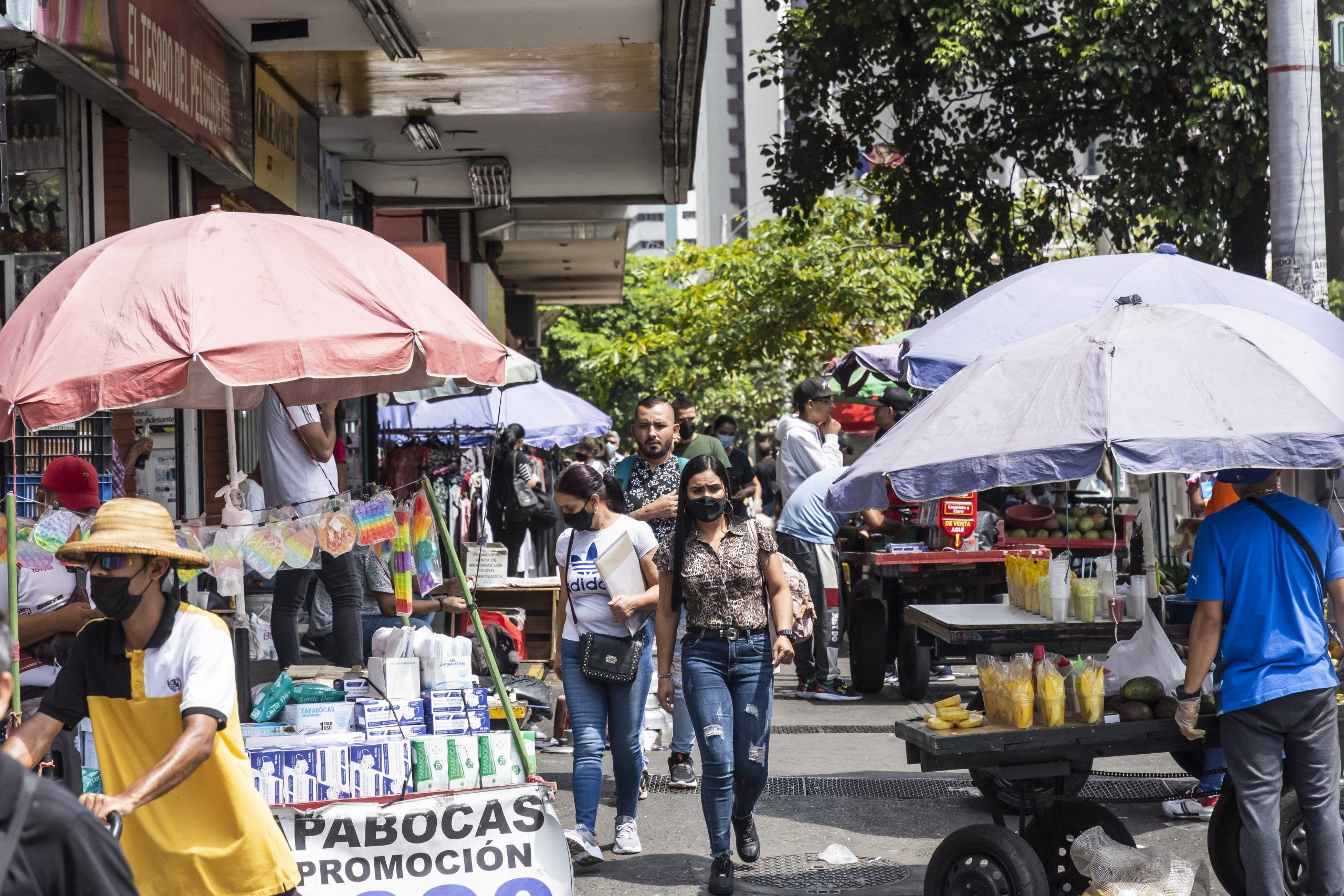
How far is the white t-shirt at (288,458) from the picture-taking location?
23.8ft

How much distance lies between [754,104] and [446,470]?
100 metres

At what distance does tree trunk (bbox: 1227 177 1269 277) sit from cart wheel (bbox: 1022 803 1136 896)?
994cm

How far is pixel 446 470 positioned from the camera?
603 inches

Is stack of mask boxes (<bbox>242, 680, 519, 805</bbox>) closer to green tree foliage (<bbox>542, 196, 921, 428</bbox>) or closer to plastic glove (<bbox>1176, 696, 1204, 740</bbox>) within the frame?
plastic glove (<bbox>1176, 696, 1204, 740</bbox>)

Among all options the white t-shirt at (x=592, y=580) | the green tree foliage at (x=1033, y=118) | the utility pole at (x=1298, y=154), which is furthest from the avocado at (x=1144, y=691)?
the green tree foliage at (x=1033, y=118)

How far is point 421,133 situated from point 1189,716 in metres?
8.90

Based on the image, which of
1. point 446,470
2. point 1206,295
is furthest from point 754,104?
point 1206,295

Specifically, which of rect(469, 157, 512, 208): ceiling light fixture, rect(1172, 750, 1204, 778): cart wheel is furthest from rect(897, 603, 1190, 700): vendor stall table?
rect(469, 157, 512, 208): ceiling light fixture

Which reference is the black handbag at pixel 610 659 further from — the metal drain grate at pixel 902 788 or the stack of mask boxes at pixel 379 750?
the metal drain grate at pixel 902 788

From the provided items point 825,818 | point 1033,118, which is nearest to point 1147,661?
point 825,818

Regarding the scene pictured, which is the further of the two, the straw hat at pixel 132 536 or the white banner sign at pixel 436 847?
the white banner sign at pixel 436 847

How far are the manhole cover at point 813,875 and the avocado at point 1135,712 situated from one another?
1.33 metres

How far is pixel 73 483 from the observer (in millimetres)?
6285

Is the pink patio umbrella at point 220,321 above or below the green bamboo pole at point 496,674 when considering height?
above
